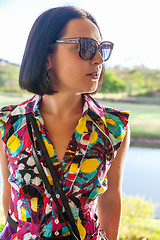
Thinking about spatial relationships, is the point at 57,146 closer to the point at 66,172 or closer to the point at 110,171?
the point at 66,172

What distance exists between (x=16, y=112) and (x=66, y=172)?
28 centimetres

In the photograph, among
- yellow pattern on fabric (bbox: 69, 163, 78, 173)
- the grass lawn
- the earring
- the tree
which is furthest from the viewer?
the grass lawn

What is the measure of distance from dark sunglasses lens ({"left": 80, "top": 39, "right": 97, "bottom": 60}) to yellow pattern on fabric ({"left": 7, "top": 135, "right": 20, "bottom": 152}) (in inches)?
13.9

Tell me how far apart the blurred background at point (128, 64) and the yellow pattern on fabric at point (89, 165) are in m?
1.61

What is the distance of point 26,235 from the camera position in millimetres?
920

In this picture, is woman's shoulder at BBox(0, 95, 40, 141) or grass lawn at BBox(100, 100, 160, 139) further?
grass lawn at BBox(100, 100, 160, 139)

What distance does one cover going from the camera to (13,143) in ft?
3.19

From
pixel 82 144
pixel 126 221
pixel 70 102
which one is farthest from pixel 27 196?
pixel 126 221

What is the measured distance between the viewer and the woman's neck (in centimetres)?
104

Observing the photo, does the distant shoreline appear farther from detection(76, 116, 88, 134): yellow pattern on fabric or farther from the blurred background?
detection(76, 116, 88, 134): yellow pattern on fabric

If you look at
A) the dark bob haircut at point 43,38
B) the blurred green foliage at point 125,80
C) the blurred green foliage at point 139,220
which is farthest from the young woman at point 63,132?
the blurred green foliage at point 125,80

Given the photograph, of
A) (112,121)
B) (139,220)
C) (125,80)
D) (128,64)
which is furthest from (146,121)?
(112,121)

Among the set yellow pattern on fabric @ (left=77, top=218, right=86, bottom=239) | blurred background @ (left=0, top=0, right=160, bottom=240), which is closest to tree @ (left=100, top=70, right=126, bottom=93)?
blurred background @ (left=0, top=0, right=160, bottom=240)

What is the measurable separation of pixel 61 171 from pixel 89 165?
0.09 m
